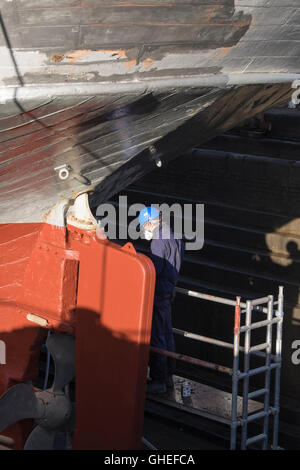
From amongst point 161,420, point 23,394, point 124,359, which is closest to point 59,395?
point 23,394

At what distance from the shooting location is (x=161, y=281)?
6.09m

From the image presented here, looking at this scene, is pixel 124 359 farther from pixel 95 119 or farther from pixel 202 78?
pixel 202 78

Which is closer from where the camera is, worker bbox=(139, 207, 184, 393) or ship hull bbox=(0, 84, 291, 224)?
ship hull bbox=(0, 84, 291, 224)

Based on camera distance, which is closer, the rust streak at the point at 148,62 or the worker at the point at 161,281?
the rust streak at the point at 148,62

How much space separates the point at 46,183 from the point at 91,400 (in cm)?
191

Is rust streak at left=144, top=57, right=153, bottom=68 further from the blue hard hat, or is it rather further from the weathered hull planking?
the blue hard hat

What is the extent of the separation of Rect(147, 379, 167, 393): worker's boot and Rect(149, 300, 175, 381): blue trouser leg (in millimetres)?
37

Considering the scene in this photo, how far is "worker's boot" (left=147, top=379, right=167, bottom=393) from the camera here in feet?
20.6

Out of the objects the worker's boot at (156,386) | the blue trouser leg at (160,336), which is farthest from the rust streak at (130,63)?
the worker's boot at (156,386)

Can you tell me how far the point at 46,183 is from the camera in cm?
580

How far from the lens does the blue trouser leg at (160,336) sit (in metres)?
6.15

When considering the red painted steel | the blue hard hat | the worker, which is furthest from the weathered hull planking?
the worker

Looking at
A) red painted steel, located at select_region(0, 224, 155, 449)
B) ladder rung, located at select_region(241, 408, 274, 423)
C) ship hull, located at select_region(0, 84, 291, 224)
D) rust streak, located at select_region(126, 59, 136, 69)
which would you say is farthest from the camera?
ladder rung, located at select_region(241, 408, 274, 423)

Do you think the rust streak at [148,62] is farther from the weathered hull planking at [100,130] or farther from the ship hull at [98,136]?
the ship hull at [98,136]
